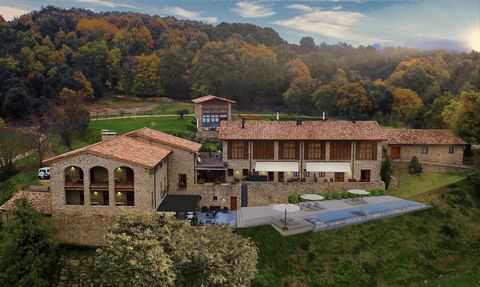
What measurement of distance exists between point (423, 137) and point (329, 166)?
46.6 ft

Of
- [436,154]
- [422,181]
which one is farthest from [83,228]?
[436,154]

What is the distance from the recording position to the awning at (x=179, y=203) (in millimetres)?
40619

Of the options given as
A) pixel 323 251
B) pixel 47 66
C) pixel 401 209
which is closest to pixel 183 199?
pixel 323 251

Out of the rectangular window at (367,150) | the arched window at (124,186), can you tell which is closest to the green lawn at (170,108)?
the rectangular window at (367,150)

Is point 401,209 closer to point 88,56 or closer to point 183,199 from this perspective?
point 183,199

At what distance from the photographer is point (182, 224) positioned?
31.2 metres

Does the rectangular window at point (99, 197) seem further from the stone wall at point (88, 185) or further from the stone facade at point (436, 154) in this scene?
the stone facade at point (436, 154)

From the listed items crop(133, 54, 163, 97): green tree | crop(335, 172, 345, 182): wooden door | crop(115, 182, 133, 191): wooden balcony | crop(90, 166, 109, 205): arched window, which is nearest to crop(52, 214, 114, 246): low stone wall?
crop(90, 166, 109, 205): arched window

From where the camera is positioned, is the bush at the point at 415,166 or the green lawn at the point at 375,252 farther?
the bush at the point at 415,166

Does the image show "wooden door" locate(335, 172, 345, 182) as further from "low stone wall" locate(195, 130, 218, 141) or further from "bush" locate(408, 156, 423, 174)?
"low stone wall" locate(195, 130, 218, 141)

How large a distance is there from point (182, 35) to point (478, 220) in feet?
352

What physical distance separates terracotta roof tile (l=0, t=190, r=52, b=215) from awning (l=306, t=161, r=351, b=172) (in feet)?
Answer: 81.6

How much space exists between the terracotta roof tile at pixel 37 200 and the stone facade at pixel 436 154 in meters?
37.6

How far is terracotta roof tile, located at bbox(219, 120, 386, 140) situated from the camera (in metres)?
48.8
